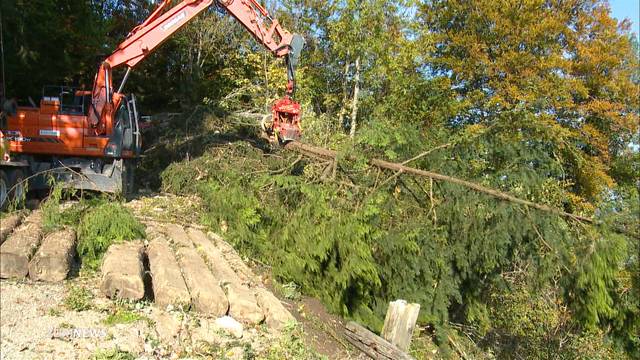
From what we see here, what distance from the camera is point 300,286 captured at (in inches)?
287

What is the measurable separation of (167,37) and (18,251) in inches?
214

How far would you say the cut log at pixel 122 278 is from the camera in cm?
560

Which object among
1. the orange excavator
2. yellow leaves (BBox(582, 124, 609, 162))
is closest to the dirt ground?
the orange excavator

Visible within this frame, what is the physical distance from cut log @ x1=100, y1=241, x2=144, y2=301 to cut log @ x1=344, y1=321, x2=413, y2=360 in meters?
2.41

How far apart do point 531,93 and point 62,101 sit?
15.7 meters

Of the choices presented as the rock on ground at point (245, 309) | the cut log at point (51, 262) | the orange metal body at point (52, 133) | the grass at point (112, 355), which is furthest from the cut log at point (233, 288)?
the orange metal body at point (52, 133)

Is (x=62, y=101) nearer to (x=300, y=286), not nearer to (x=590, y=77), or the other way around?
(x=300, y=286)

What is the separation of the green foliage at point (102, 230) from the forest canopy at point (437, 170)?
160 centimetres

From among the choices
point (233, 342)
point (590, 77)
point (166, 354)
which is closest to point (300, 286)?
point (233, 342)

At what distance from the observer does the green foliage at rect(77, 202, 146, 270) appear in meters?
6.52

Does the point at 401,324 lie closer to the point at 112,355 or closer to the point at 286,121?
the point at 112,355

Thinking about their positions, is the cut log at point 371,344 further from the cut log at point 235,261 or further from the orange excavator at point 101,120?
the orange excavator at point 101,120

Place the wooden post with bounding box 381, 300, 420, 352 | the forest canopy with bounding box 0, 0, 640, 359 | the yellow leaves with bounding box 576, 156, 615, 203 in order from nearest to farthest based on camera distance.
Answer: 1. the wooden post with bounding box 381, 300, 420, 352
2. the forest canopy with bounding box 0, 0, 640, 359
3. the yellow leaves with bounding box 576, 156, 615, 203

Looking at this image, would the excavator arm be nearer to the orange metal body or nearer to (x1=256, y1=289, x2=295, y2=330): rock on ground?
the orange metal body
